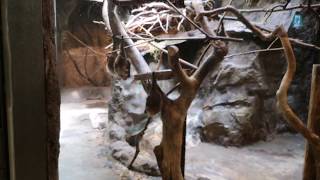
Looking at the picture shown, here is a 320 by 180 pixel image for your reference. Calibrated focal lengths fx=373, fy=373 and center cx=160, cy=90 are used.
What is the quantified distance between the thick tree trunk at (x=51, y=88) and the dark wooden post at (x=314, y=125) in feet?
9.89

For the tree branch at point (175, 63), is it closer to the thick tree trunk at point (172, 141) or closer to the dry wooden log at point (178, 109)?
the dry wooden log at point (178, 109)

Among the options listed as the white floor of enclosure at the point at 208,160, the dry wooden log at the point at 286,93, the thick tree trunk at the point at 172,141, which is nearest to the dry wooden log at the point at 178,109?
the thick tree trunk at the point at 172,141

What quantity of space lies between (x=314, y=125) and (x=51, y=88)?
10.4 feet

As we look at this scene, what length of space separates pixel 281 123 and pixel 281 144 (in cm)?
77

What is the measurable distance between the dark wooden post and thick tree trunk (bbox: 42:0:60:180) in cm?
302

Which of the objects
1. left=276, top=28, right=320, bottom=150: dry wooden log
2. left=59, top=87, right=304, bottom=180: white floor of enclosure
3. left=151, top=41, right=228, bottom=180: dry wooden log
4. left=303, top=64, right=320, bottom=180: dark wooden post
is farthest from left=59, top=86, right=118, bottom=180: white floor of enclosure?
left=276, top=28, right=320, bottom=150: dry wooden log

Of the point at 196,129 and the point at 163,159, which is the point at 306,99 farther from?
the point at 163,159

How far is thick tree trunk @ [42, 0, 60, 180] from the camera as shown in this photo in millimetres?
976

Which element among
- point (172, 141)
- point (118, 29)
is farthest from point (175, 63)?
point (118, 29)

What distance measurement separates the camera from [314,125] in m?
3.59

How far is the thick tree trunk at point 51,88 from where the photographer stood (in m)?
0.98

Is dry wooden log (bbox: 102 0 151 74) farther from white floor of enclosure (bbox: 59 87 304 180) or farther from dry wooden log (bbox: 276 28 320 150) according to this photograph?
white floor of enclosure (bbox: 59 87 304 180)

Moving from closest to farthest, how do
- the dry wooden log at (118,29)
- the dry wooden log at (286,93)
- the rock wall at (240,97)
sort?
the dry wooden log at (286,93), the dry wooden log at (118,29), the rock wall at (240,97)

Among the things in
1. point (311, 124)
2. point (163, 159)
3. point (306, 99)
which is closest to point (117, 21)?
point (163, 159)
